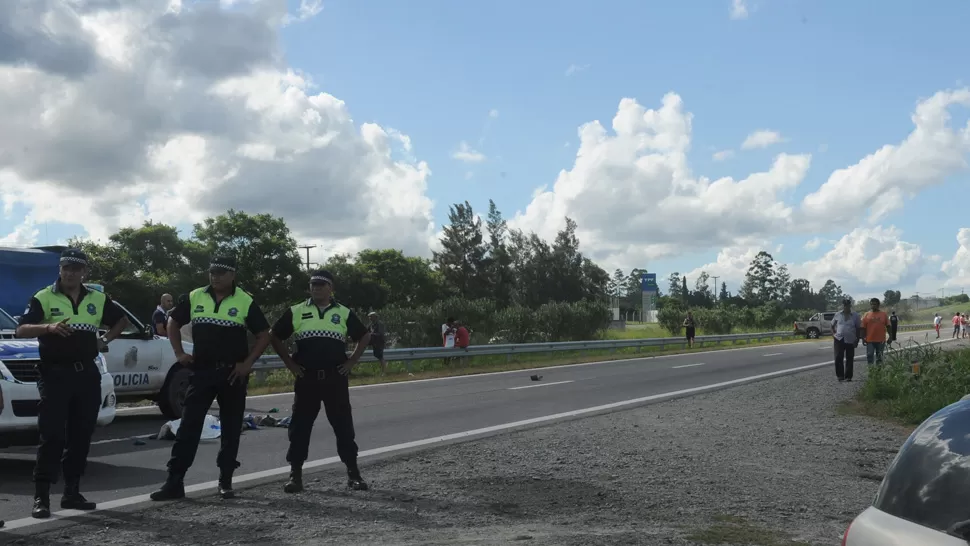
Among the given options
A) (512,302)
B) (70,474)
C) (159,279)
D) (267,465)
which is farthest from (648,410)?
(512,302)

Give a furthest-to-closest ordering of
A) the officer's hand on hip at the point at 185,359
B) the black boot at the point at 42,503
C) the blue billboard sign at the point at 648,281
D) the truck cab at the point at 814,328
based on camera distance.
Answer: the blue billboard sign at the point at 648,281 → the truck cab at the point at 814,328 → the officer's hand on hip at the point at 185,359 → the black boot at the point at 42,503

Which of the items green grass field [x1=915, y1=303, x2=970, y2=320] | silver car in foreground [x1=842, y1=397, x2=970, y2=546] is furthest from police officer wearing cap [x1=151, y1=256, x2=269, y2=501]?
green grass field [x1=915, y1=303, x2=970, y2=320]

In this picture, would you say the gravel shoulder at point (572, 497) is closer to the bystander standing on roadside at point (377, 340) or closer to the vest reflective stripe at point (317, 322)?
the vest reflective stripe at point (317, 322)

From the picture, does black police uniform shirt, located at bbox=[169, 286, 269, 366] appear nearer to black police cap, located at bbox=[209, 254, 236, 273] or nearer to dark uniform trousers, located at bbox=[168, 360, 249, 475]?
dark uniform trousers, located at bbox=[168, 360, 249, 475]

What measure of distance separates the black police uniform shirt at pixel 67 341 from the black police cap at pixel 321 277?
Answer: 1.60 m

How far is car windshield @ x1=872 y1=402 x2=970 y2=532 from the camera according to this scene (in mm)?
2619

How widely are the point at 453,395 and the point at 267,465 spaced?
8.33 m

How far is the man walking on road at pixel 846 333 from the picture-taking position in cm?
1856

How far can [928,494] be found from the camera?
8.86ft

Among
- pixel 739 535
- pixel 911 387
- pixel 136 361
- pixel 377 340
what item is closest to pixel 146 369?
pixel 136 361

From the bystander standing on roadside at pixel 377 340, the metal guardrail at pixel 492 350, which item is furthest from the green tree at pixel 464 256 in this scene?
the bystander standing on roadside at pixel 377 340

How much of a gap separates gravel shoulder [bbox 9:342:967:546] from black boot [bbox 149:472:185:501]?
157 millimetres

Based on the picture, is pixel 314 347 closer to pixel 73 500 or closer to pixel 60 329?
pixel 60 329

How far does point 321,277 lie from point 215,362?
110 centimetres
